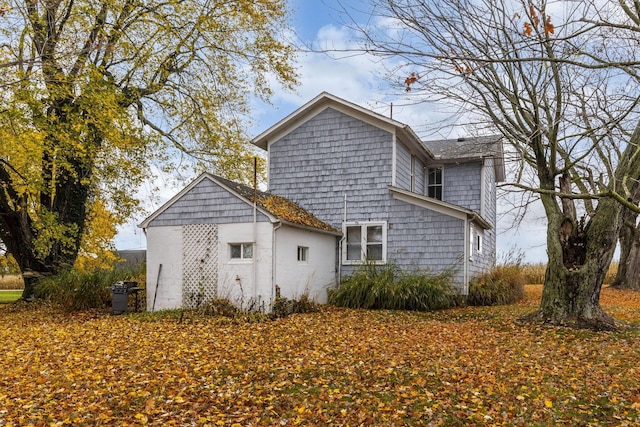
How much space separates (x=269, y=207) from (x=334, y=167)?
12.4ft

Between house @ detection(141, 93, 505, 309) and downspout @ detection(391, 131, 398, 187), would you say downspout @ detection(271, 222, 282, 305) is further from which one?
downspout @ detection(391, 131, 398, 187)

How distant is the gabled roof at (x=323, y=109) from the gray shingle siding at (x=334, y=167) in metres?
0.17

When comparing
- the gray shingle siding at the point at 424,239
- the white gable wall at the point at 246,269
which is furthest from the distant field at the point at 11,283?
the gray shingle siding at the point at 424,239

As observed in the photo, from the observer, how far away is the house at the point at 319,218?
1307cm

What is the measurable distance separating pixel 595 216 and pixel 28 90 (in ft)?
47.9

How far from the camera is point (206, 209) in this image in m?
13.5

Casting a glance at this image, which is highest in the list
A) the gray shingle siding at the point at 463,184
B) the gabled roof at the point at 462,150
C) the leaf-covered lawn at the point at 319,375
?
the gabled roof at the point at 462,150

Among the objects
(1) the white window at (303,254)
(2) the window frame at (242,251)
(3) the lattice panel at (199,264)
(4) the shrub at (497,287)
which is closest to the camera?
(2) the window frame at (242,251)

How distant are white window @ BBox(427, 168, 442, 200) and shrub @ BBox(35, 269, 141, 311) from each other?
1173 cm

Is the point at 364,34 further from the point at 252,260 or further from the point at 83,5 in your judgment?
the point at 83,5

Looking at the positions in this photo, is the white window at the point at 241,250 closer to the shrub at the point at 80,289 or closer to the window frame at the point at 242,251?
the window frame at the point at 242,251

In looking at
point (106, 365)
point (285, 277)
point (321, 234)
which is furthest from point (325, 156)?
point (106, 365)

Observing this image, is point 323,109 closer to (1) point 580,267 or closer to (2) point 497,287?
(2) point 497,287

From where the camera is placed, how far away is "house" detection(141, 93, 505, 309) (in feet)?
42.9
